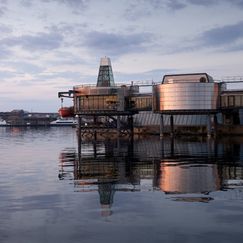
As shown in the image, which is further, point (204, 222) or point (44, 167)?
point (44, 167)

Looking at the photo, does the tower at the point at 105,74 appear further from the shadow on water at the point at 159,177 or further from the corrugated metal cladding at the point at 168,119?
the shadow on water at the point at 159,177

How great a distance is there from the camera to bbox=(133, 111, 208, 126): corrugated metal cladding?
117250 mm

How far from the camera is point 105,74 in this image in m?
157

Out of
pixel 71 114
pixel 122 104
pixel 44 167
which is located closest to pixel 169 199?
pixel 44 167

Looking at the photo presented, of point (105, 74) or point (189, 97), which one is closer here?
point (189, 97)

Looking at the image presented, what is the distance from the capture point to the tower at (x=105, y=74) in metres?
155

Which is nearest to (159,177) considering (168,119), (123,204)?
(123,204)

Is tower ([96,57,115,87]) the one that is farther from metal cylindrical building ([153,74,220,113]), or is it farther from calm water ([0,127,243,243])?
calm water ([0,127,243,243])

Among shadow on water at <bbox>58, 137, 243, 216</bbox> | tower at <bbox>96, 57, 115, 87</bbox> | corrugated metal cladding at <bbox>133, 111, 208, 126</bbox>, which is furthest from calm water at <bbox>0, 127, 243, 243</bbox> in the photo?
tower at <bbox>96, 57, 115, 87</bbox>

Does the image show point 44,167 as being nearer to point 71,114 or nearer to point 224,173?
point 224,173

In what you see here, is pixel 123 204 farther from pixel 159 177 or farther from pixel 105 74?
pixel 105 74

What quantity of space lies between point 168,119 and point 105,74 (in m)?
42.0

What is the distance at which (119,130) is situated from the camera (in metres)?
107

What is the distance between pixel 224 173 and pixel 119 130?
73.1 m
